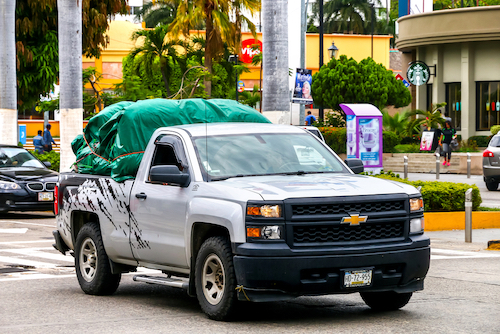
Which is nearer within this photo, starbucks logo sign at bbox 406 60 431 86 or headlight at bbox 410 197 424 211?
headlight at bbox 410 197 424 211

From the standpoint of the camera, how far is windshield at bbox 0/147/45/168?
21.5 metres

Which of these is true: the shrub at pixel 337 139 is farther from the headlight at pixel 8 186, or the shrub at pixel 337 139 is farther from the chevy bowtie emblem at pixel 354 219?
the chevy bowtie emblem at pixel 354 219

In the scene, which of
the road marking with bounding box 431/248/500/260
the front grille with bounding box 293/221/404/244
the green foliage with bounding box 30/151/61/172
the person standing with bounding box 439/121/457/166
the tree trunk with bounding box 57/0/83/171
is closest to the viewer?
the front grille with bounding box 293/221/404/244

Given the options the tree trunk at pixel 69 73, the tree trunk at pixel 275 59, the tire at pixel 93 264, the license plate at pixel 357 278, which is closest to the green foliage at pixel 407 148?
the tree trunk at pixel 69 73

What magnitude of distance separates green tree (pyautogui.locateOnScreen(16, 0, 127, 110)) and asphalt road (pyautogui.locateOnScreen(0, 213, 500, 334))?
19287mm

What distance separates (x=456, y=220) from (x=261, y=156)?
965cm

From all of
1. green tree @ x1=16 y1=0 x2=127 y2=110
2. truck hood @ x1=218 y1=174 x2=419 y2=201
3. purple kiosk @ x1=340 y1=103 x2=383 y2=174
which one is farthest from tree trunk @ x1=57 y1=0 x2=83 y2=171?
truck hood @ x1=218 y1=174 x2=419 y2=201

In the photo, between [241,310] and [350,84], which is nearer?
[241,310]

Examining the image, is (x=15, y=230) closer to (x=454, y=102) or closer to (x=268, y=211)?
(x=268, y=211)

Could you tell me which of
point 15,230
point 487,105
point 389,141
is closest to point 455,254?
point 15,230

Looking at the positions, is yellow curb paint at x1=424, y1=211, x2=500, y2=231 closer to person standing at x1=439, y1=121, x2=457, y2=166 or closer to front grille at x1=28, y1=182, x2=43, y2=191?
front grille at x1=28, y1=182, x2=43, y2=191

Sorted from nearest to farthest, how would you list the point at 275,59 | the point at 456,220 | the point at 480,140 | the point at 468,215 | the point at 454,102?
the point at 468,215
the point at 456,220
the point at 275,59
the point at 480,140
the point at 454,102

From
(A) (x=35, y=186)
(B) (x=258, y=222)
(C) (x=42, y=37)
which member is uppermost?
(C) (x=42, y=37)

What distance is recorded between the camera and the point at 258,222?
24.5ft
